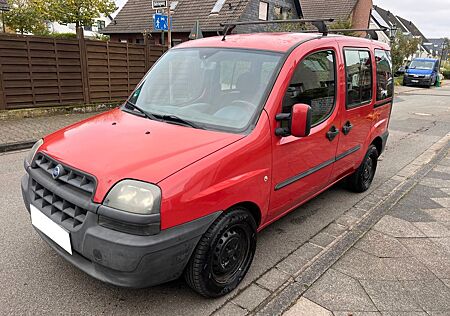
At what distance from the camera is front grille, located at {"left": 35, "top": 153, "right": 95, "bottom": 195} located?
87.3 inches

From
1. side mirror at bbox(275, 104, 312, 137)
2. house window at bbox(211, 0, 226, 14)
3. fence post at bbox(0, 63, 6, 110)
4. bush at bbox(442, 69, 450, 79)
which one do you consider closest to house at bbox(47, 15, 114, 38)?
house window at bbox(211, 0, 226, 14)

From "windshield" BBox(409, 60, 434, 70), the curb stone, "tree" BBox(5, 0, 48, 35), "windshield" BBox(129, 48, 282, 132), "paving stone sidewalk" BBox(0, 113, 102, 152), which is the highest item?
"tree" BBox(5, 0, 48, 35)

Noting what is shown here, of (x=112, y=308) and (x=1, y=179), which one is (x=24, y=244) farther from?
(x=1, y=179)

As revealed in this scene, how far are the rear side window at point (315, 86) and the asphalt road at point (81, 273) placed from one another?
1.22 m

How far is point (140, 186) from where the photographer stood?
2.11m

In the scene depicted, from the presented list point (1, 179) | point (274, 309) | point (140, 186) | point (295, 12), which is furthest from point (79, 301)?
point (295, 12)

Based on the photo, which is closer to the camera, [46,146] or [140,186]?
[140,186]

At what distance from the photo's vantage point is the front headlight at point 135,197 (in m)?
2.07

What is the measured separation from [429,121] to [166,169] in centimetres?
1185

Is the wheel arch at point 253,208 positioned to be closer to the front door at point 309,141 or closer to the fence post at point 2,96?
the front door at point 309,141

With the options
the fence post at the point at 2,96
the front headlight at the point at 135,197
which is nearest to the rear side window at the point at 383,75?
the front headlight at the point at 135,197

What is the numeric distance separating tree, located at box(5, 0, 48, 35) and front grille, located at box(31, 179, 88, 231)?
23.5 metres

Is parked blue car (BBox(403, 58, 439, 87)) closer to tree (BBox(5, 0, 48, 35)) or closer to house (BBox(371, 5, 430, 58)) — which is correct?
house (BBox(371, 5, 430, 58))

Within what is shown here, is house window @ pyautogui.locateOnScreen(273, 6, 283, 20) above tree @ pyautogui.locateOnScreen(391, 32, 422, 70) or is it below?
above
